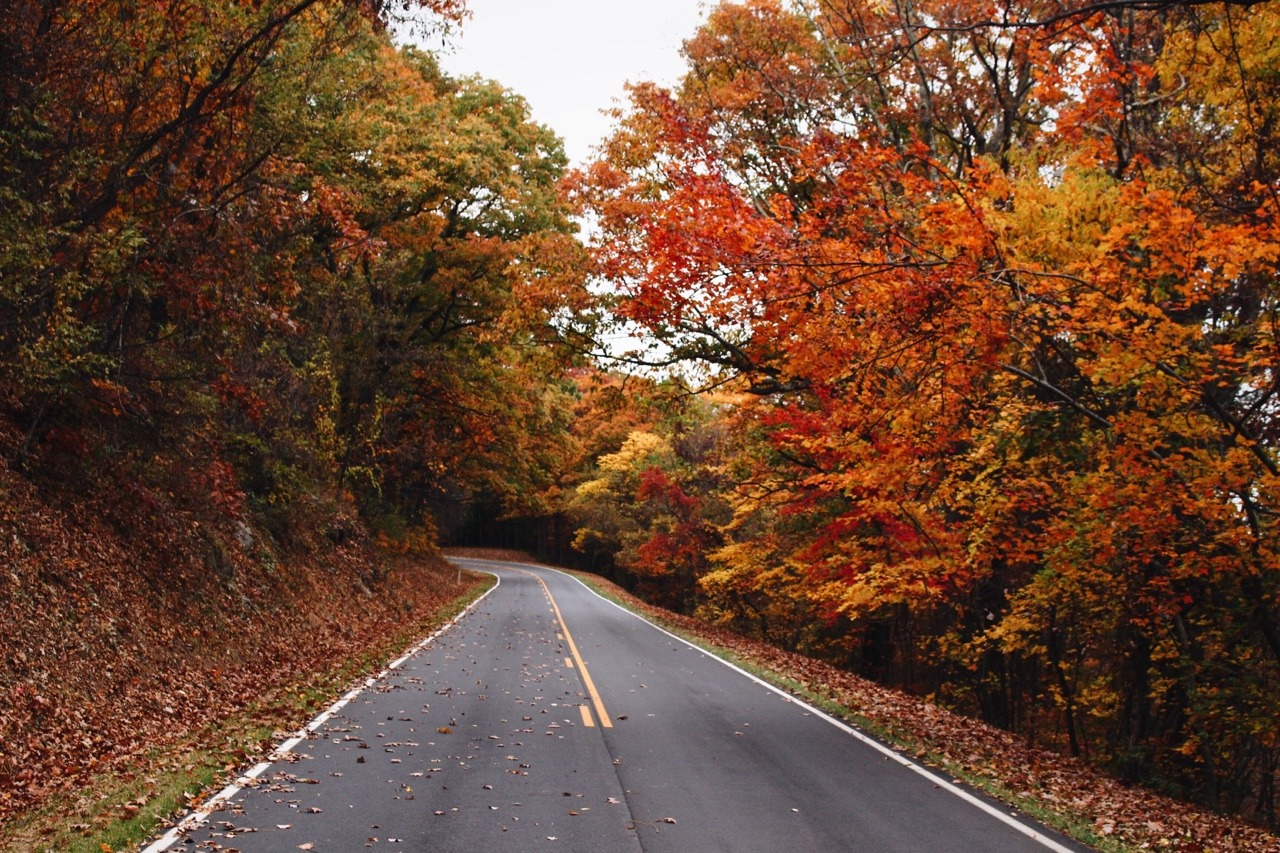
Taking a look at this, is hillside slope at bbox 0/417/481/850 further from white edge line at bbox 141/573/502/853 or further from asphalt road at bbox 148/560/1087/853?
asphalt road at bbox 148/560/1087/853

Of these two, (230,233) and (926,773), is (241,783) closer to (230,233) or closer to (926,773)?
(926,773)

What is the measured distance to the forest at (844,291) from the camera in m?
9.25

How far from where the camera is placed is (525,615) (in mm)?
26344

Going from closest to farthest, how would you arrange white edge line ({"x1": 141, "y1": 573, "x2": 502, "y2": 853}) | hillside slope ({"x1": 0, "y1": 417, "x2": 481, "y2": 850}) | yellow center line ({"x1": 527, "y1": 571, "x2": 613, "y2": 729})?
white edge line ({"x1": 141, "y1": 573, "x2": 502, "y2": 853}) < hillside slope ({"x1": 0, "y1": 417, "x2": 481, "y2": 850}) < yellow center line ({"x1": 527, "y1": 571, "x2": 613, "y2": 729})

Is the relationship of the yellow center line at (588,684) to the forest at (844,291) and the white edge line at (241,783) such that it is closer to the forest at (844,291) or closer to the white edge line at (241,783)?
the white edge line at (241,783)

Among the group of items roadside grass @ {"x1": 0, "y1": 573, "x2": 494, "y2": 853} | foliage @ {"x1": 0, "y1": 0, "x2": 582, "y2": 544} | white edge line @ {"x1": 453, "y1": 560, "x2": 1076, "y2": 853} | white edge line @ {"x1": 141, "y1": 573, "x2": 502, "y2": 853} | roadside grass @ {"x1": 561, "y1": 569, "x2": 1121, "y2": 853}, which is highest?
foliage @ {"x1": 0, "y1": 0, "x2": 582, "y2": 544}

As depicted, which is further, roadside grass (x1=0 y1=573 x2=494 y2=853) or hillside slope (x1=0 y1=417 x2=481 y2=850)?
hillside slope (x1=0 y1=417 x2=481 y2=850)

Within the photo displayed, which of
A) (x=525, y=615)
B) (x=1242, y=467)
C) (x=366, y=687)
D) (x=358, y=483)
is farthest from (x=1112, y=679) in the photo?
(x=358, y=483)

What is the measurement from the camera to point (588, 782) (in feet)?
26.0

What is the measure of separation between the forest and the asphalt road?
3.48 meters

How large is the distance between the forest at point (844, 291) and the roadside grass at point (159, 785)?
260 cm

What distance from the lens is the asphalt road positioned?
6426 mm

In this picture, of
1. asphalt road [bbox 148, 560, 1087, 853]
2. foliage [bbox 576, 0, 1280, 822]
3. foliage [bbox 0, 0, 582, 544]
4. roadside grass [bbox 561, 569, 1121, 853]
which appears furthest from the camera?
foliage [bbox 0, 0, 582, 544]

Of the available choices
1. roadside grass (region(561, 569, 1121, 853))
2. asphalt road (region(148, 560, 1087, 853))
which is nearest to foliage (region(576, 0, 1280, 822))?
roadside grass (region(561, 569, 1121, 853))
